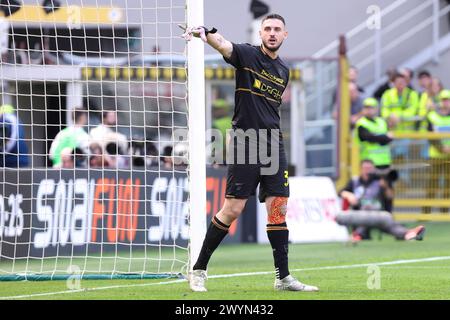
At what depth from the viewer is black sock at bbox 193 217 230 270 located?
33.8 ft

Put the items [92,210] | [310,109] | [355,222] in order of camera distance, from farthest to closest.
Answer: [310,109] → [355,222] → [92,210]

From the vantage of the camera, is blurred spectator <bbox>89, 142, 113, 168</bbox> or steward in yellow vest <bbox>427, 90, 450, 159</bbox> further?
steward in yellow vest <bbox>427, 90, 450, 159</bbox>

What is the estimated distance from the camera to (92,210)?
583 inches

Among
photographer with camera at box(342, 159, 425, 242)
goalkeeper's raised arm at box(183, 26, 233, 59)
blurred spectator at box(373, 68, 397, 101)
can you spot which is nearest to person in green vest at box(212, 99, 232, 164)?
photographer with camera at box(342, 159, 425, 242)

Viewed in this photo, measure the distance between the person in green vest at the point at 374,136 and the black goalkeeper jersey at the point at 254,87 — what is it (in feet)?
31.1

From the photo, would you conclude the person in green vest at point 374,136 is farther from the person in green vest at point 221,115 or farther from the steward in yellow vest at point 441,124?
the person in green vest at point 221,115

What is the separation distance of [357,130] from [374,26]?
4337 millimetres

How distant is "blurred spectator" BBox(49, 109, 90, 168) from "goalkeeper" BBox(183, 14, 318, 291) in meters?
4.55

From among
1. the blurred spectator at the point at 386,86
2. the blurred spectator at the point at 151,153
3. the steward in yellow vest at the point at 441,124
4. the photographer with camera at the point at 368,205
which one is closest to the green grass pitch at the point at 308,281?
the photographer with camera at the point at 368,205

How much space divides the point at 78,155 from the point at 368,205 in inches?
242

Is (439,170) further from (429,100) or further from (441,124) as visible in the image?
Result: (429,100)

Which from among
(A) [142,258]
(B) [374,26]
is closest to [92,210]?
(A) [142,258]

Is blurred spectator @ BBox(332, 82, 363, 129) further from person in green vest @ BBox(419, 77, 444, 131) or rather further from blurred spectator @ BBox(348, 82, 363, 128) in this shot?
person in green vest @ BBox(419, 77, 444, 131)
